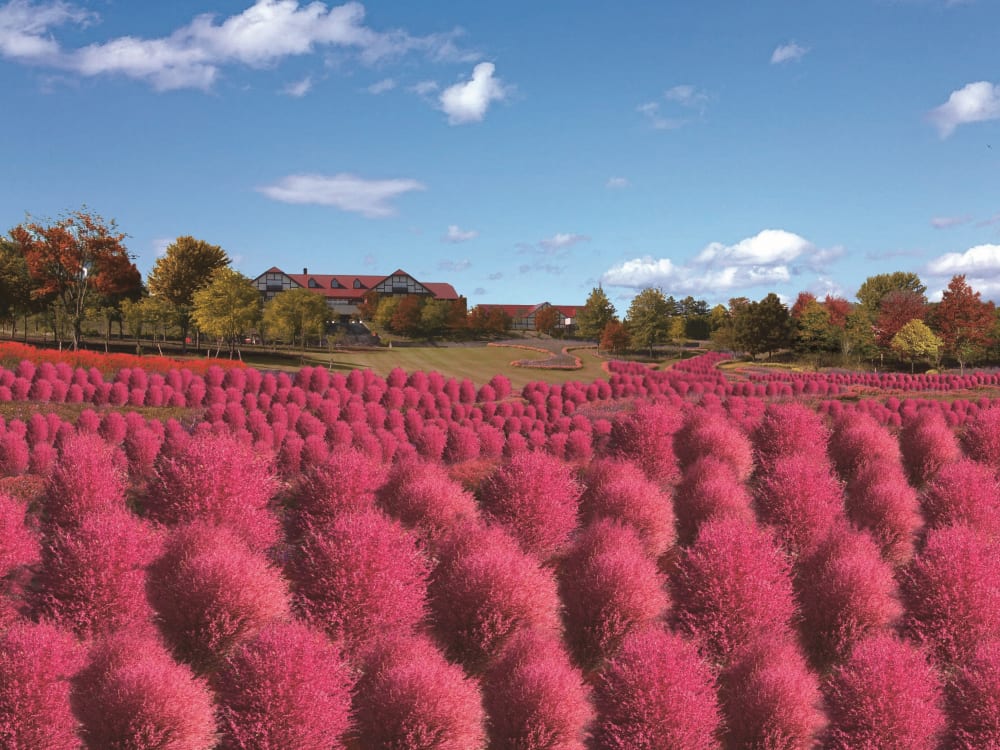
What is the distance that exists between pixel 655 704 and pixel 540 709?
1.37 metres

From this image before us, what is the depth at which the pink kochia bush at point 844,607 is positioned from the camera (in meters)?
11.8

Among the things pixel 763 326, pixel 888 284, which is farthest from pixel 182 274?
pixel 888 284

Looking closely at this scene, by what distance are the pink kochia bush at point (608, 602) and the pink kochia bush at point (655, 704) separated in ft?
5.86

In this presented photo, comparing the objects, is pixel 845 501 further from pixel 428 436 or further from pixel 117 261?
pixel 117 261

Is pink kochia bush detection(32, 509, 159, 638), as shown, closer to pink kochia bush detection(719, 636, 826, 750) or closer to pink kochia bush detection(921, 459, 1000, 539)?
pink kochia bush detection(719, 636, 826, 750)

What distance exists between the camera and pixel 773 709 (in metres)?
9.06

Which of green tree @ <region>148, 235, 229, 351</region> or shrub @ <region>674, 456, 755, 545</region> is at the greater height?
green tree @ <region>148, 235, 229, 351</region>

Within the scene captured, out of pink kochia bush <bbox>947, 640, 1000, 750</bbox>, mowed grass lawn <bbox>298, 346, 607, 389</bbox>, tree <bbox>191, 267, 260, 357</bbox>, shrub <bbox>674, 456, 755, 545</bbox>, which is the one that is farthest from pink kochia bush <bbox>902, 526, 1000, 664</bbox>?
tree <bbox>191, 267, 260, 357</bbox>

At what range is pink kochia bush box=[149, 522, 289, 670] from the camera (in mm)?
9914

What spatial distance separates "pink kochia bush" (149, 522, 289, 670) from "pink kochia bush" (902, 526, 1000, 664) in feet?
33.3

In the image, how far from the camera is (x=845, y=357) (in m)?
69.4

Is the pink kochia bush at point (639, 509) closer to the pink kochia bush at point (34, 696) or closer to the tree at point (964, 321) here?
the pink kochia bush at point (34, 696)

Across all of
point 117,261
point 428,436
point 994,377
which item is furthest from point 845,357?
point 117,261

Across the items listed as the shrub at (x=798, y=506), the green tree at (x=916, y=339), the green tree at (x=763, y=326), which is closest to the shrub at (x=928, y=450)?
the shrub at (x=798, y=506)
